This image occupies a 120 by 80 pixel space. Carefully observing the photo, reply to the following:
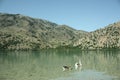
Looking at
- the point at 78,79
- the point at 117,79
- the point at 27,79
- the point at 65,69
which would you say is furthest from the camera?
the point at 65,69

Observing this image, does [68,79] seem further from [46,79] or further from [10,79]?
[10,79]

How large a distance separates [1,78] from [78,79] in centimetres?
1665

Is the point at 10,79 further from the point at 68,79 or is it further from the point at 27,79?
the point at 68,79

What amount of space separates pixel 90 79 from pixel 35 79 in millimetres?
11376

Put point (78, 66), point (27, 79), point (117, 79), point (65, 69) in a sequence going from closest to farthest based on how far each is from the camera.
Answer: point (117, 79) → point (27, 79) → point (65, 69) → point (78, 66)

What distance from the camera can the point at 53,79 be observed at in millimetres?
53781

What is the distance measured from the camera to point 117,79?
47.8 meters

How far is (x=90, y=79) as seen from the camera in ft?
165

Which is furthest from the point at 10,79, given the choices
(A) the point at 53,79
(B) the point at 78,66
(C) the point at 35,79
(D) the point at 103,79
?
(B) the point at 78,66

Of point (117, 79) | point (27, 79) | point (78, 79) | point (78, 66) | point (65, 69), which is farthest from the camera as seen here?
point (78, 66)

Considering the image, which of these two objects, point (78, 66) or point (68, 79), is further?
point (78, 66)

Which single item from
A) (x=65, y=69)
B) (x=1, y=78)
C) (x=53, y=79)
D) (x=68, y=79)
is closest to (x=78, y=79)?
(x=68, y=79)

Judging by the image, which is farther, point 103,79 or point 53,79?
point 53,79

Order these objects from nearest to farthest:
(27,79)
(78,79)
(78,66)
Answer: (78,79) → (27,79) → (78,66)
